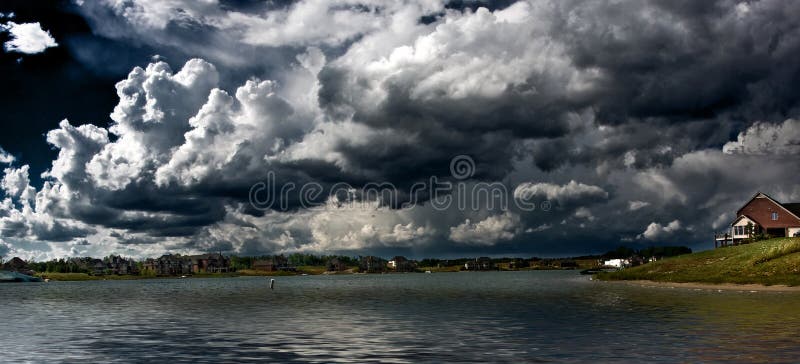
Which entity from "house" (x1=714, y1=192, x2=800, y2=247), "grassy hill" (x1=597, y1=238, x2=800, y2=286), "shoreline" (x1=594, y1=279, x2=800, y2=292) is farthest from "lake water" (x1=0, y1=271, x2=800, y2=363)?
"house" (x1=714, y1=192, x2=800, y2=247)

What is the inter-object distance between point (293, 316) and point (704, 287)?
225ft

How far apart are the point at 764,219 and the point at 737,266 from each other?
53.1m

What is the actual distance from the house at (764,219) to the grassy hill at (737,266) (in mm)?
26547

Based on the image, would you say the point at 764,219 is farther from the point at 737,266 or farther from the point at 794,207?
the point at 737,266

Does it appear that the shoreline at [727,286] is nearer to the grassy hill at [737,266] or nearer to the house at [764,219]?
the grassy hill at [737,266]

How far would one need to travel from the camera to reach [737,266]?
106 meters

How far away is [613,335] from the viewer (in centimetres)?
4153

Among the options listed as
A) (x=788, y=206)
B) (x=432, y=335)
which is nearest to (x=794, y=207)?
(x=788, y=206)

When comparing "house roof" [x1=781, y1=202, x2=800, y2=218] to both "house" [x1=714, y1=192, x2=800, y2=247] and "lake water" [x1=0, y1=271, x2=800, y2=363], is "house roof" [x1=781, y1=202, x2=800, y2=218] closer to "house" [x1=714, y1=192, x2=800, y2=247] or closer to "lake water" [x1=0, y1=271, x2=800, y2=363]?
"house" [x1=714, y1=192, x2=800, y2=247]

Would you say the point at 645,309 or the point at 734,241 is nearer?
the point at 645,309

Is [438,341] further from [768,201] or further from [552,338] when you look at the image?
[768,201]

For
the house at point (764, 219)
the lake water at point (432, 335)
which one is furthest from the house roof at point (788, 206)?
the lake water at point (432, 335)

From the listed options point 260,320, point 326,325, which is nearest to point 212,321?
point 260,320

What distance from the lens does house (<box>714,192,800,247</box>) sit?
146625 mm
